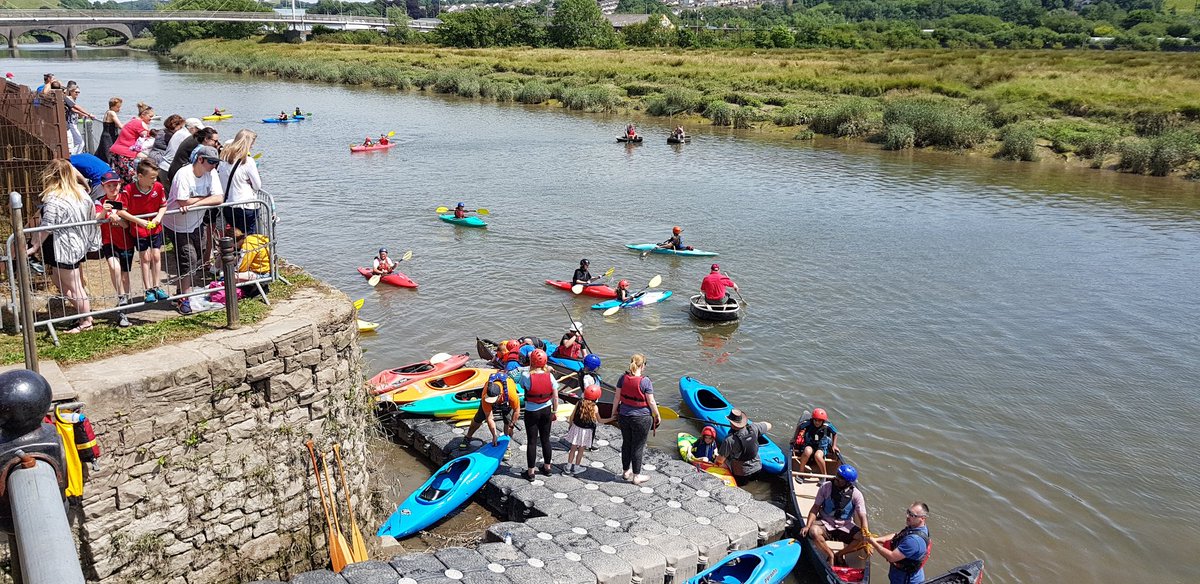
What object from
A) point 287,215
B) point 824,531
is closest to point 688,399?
point 824,531

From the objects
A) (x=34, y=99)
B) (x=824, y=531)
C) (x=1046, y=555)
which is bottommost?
(x=1046, y=555)

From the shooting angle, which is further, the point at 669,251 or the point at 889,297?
the point at 669,251

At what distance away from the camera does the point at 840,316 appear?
724 inches

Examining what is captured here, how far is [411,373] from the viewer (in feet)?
43.8

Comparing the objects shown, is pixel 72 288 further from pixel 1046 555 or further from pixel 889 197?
pixel 889 197

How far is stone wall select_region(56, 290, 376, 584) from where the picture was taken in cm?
659

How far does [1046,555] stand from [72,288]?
11.0m

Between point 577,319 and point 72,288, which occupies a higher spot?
point 72,288

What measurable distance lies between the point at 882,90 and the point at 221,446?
46.7 m

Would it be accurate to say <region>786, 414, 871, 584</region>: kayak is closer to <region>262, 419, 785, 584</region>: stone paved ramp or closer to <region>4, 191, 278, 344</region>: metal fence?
<region>262, 419, 785, 584</region>: stone paved ramp

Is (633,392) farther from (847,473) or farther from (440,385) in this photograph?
(440,385)

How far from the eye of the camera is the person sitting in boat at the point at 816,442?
11.1m

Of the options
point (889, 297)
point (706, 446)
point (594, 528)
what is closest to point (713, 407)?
point (706, 446)

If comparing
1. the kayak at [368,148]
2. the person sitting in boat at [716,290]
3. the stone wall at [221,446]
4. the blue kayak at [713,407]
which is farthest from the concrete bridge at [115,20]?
the stone wall at [221,446]
